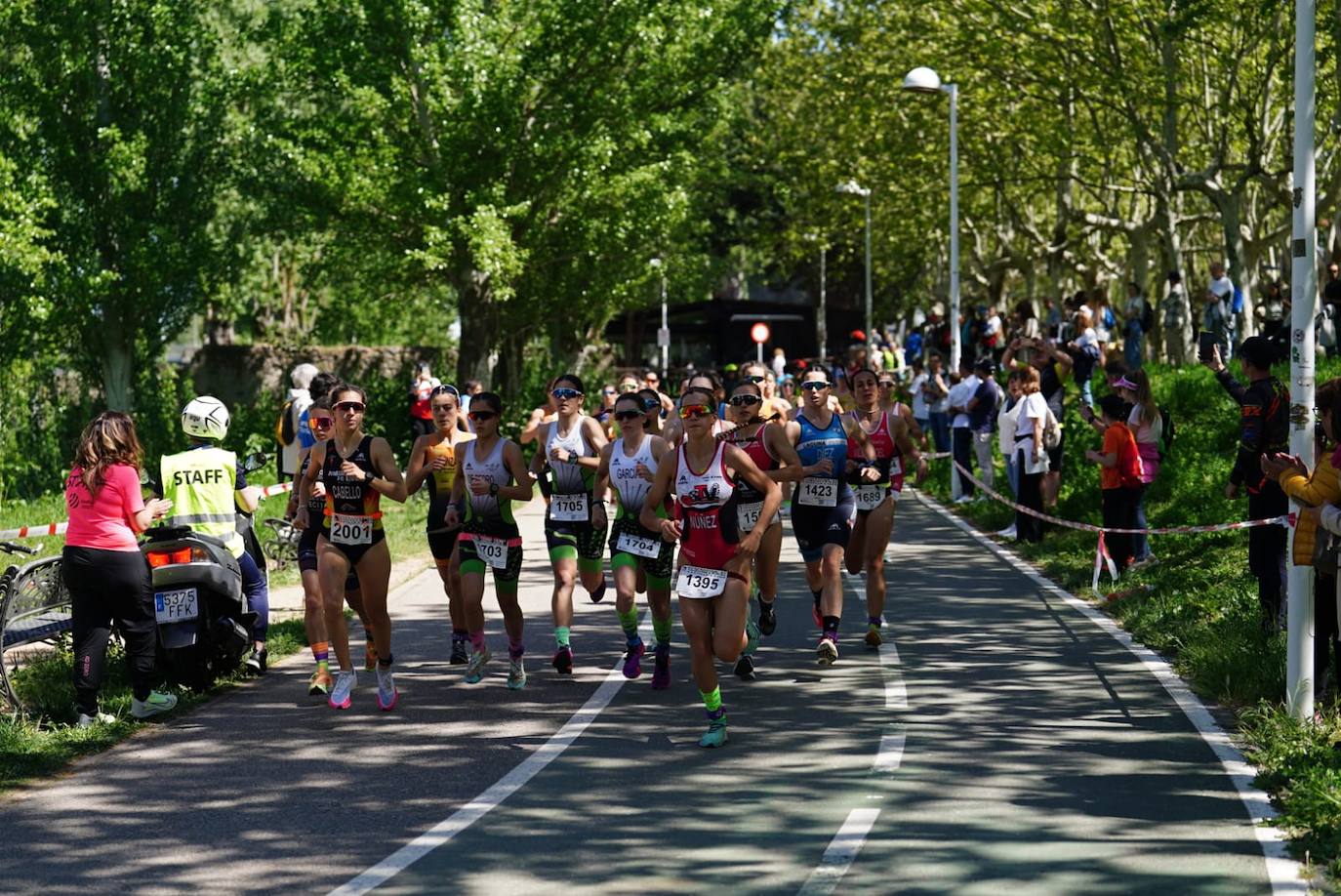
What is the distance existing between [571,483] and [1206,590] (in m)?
5.29

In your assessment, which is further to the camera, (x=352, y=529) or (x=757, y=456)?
(x=757, y=456)

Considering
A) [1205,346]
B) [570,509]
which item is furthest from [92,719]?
[1205,346]

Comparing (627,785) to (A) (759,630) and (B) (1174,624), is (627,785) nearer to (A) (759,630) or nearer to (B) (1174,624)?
(A) (759,630)

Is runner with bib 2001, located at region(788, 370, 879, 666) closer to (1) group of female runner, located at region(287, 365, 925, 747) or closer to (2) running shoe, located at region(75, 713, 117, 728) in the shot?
(1) group of female runner, located at region(287, 365, 925, 747)

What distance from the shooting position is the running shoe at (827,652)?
1177 cm

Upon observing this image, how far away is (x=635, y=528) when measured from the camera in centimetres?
1129

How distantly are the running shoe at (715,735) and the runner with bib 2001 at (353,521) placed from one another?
2.17 metres

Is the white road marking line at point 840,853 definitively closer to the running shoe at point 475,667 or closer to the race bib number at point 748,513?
the race bib number at point 748,513

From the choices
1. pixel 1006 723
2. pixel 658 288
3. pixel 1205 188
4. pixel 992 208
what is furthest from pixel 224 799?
pixel 658 288

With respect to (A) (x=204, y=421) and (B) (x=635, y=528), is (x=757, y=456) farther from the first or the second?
(A) (x=204, y=421)

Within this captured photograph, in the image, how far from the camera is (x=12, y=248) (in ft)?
104

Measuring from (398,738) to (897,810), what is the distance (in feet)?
10.0

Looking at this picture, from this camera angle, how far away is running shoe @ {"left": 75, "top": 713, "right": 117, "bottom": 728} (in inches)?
395

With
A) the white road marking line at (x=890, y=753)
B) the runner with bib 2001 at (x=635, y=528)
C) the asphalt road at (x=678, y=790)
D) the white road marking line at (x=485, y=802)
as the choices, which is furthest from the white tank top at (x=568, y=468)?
the white road marking line at (x=890, y=753)
